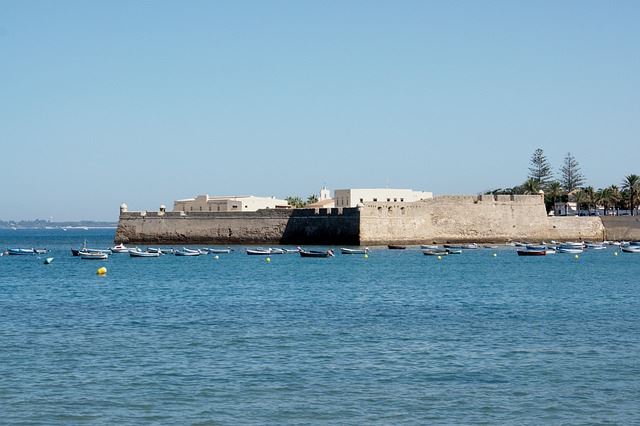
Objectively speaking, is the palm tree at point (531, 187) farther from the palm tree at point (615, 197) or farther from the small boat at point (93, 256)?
the small boat at point (93, 256)

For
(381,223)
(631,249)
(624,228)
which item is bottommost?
(631,249)

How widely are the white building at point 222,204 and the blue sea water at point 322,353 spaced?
37.9 metres

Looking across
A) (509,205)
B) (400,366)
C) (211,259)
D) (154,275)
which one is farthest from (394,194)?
(400,366)

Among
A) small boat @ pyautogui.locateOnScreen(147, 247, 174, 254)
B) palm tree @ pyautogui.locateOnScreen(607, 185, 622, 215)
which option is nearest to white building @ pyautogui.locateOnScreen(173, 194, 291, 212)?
small boat @ pyautogui.locateOnScreen(147, 247, 174, 254)

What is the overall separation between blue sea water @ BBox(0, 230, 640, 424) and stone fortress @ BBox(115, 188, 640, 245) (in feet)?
94.6

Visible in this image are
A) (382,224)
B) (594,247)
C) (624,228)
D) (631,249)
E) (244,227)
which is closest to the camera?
(631,249)

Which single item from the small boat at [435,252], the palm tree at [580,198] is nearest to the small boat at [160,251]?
the small boat at [435,252]

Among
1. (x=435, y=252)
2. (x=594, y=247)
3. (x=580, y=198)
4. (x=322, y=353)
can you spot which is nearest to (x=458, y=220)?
(x=594, y=247)

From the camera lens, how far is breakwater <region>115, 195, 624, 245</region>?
2454 inches

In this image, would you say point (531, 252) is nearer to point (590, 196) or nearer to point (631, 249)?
point (631, 249)

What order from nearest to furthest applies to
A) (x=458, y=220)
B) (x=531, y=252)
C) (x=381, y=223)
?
(x=531, y=252)
(x=381, y=223)
(x=458, y=220)

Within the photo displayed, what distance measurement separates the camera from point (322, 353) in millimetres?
17047

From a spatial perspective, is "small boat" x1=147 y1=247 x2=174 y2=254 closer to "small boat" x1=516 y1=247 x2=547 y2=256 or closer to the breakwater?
the breakwater

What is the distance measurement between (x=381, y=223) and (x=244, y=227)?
985cm
